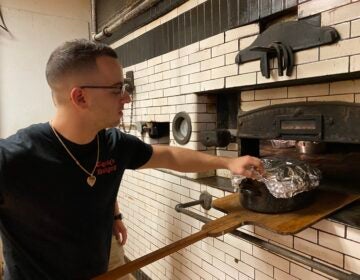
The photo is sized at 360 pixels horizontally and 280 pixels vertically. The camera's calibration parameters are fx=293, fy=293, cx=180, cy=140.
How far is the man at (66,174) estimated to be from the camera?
1.01m

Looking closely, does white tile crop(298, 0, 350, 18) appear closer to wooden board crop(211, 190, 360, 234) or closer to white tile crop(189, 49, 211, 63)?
white tile crop(189, 49, 211, 63)

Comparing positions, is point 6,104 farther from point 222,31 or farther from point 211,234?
point 211,234

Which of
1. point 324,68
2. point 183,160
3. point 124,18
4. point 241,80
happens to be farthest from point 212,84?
point 124,18

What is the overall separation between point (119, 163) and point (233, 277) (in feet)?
2.86

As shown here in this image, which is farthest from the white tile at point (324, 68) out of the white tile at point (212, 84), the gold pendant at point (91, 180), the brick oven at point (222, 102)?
the gold pendant at point (91, 180)

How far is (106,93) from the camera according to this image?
1082 millimetres

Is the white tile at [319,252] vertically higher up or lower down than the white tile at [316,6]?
lower down

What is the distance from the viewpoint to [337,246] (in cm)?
109

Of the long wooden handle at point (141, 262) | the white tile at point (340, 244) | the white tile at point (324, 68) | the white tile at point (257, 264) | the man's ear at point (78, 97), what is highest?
the white tile at point (324, 68)

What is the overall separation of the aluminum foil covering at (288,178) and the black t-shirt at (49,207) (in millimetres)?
609

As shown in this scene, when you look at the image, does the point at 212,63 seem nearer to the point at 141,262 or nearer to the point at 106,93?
the point at 106,93

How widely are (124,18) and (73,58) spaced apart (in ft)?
4.43

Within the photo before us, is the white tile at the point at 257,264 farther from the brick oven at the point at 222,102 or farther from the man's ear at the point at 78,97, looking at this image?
the man's ear at the point at 78,97

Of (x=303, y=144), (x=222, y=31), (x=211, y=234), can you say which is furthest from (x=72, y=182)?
(x=303, y=144)
